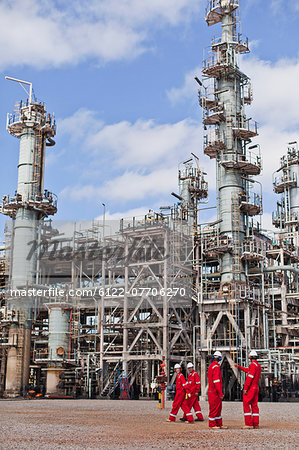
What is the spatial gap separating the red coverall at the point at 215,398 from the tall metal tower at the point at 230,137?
2739cm

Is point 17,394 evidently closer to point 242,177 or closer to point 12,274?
point 12,274

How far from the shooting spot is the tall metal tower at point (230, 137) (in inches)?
1729

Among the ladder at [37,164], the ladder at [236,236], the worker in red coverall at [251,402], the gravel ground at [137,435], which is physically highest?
the ladder at [37,164]

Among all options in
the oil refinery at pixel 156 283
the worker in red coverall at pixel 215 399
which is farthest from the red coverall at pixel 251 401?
the oil refinery at pixel 156 283

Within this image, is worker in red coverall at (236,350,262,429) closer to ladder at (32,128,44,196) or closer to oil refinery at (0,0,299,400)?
oil refinery at (0,0,299,400)

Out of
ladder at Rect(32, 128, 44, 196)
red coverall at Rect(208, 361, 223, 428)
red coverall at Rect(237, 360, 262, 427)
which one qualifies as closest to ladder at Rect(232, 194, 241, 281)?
ladder at Rect(32, 128, 44, 196)

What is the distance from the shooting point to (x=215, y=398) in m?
14.8

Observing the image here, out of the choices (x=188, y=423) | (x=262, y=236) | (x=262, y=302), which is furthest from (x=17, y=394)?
(x=188, y=423)

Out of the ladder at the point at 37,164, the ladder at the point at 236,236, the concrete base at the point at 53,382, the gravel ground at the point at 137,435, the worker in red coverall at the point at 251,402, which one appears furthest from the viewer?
the ladder at the point at 37,164

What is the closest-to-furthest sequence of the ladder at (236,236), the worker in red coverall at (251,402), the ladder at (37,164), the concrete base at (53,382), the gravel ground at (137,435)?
the gravel ground at (137,435) < the worker in red coverall at (251,402) < the concrete base at (53,382) < the ladder at (236,236) < the ladder at (37,164)

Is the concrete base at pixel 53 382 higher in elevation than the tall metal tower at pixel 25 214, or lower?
lower

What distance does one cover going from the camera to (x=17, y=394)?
45.0m

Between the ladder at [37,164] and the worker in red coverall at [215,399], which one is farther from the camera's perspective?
the ladder at [37,164]

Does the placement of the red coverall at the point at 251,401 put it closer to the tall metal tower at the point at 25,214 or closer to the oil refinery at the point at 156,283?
the oil refinery at the point at 156,283
